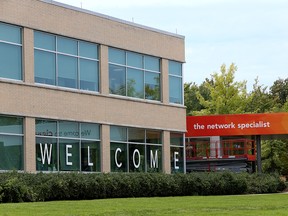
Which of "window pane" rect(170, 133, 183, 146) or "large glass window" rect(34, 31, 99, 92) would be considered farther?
"window pane" rect(170, 133, 183, 146)

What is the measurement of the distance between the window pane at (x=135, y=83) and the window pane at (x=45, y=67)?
5690 millimetres

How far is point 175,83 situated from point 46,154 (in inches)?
441

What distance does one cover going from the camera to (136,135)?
1649 inches

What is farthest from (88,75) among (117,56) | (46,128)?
(46,128)

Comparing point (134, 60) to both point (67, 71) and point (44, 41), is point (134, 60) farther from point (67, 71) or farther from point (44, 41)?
point (44, 41)

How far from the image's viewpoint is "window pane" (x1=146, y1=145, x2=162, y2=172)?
140ft

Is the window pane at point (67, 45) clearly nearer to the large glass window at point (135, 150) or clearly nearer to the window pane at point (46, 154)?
the window pane at point (46, 154)

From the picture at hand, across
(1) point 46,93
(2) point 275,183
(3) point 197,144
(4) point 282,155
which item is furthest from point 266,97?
(1) point 46,93

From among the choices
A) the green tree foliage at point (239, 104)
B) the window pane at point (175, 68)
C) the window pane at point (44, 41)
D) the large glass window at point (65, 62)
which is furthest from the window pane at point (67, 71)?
the green tree foliage at point (239, 104)

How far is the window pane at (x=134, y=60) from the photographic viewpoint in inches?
1641

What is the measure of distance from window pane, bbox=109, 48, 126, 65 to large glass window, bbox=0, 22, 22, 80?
6504 mm

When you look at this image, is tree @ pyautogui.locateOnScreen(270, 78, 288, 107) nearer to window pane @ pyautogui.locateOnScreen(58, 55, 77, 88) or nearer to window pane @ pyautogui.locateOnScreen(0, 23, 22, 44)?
window pane @ pyautogui.locateOnScreen(58, 55, 77, 88)

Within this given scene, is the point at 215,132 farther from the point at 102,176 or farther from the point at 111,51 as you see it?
the point at 102,176

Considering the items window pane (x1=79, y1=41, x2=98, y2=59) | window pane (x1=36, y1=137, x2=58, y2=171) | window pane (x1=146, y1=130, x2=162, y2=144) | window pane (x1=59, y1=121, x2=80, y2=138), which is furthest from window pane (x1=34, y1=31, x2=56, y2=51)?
window pane (x1=146, y1=130, x2=162, y2=144)
